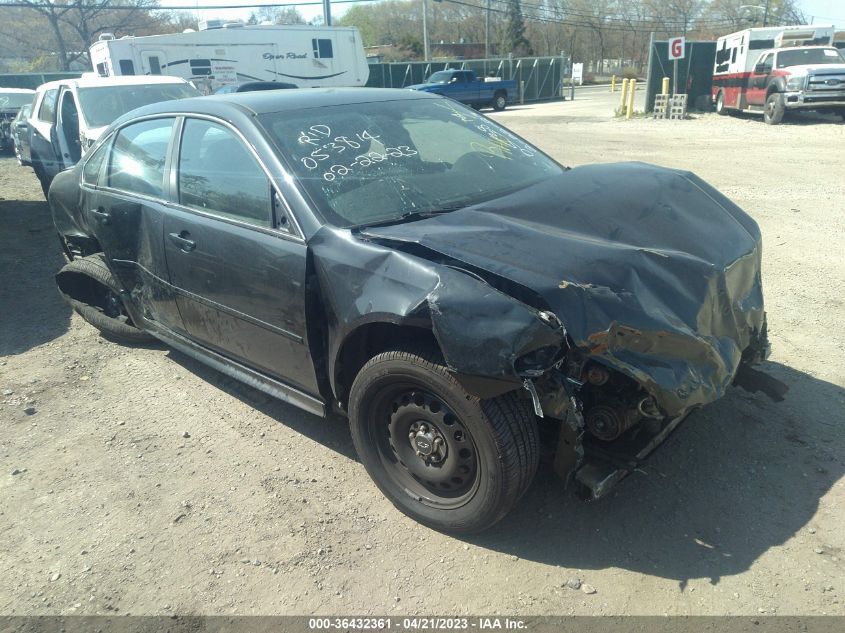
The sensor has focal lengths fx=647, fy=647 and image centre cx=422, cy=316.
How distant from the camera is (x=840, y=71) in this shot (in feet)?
55.8

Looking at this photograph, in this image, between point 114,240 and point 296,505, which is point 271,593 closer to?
point 296,505

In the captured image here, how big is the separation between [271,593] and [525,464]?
114 centimetres

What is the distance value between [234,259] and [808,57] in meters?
21.0

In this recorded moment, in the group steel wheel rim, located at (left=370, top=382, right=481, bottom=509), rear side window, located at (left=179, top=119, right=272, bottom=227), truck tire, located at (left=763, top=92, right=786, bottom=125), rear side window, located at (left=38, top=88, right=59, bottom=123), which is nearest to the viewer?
steel wheel rim, located at (left=370, top=382, right=481, bottom=509)

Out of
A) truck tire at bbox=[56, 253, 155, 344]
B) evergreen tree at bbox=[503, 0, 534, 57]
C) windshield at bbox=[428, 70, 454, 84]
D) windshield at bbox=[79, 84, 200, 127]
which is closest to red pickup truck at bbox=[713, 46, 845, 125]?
windshield at bbox=[428, 70, 454, 84]

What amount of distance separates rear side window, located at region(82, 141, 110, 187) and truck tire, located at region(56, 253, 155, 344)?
0.55m

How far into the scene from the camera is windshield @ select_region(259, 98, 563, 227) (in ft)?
10.2

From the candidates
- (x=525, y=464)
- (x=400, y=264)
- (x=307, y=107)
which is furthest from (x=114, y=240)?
(x=525, y=464)

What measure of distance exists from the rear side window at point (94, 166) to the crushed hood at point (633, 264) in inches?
106

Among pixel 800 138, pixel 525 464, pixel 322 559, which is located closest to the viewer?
pixel 525 464

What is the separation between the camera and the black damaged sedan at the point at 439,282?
2.39 meters

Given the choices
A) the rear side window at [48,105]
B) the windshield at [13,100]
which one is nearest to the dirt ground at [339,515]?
the rear side window at [48,105]

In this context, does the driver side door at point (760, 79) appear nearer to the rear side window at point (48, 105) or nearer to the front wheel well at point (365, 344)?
the rear side window at point (48, 105)

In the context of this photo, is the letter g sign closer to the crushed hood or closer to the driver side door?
the driver side door
